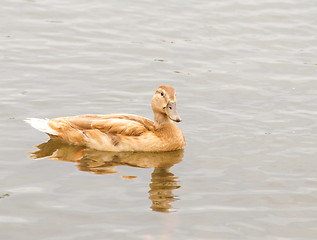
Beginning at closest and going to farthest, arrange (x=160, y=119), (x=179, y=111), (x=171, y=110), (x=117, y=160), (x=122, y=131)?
(x=117, y=160)
(x=171, y=110)
(x=122, y=131)
(x=160, y=119)
(x=179, y=111)

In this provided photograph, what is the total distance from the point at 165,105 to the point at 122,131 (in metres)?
0.86

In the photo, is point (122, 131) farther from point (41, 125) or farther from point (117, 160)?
point (41, 125)

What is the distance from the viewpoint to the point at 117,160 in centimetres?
1211

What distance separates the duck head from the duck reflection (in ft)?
→ 2.11

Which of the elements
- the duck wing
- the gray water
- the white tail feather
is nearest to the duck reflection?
the gray water

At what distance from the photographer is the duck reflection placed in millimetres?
11102

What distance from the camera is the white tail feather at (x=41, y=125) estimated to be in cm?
1248

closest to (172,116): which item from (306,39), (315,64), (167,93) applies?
(167,93)

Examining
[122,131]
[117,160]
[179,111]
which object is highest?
[179,111]

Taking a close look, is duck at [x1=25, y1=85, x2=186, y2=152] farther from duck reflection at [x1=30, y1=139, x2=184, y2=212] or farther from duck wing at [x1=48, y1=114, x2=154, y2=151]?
duck reflection at [x1=30, y1=139, x2=184, y2=212]

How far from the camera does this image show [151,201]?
10359 millimetres

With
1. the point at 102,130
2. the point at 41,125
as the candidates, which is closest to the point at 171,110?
the point at 102,130

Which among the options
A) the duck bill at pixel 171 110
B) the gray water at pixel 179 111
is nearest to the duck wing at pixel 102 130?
the gray water at pixel 179 111

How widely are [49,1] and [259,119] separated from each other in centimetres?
869
